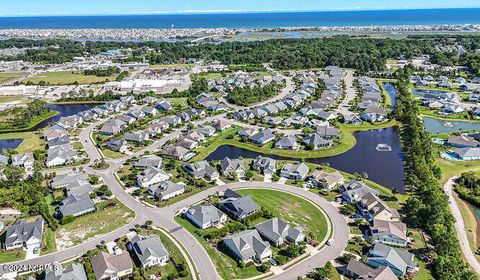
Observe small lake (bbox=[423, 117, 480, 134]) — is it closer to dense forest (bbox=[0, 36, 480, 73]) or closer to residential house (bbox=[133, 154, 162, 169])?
dense forest (bbox=[0, 36, 480, 73])

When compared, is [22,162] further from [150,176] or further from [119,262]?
[119,262]

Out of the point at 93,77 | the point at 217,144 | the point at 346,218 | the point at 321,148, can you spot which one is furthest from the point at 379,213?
the point at 93,77

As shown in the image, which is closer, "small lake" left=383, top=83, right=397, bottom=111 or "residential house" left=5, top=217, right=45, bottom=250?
"residential house" left=5, top=217, right=45, bottom=250

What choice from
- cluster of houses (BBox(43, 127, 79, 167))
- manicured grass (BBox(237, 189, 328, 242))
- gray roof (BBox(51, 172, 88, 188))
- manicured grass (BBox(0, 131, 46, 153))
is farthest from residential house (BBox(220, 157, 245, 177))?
manicured grass (BBox(0, 131, 46, 153))

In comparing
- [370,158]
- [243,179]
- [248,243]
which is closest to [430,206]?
[370,158]

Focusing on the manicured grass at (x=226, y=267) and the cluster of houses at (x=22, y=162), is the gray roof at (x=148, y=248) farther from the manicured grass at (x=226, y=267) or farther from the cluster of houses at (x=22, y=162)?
the cluster of houses at (x=22, y=162)

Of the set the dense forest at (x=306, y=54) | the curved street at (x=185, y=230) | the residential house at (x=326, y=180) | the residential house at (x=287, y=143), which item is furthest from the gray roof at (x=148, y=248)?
the dense forest at (x=306, y=54)
